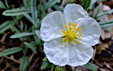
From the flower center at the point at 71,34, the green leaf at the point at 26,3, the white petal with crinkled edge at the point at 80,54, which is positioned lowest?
the white petal with crinkled edge at the point at 80,54

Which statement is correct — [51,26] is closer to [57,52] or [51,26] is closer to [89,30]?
[57,52]

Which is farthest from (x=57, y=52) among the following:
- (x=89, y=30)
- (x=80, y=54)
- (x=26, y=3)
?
(x=26, y=3)

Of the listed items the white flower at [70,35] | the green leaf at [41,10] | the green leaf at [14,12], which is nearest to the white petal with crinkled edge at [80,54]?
the white flower at [70,35]

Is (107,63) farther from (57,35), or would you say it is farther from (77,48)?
(57,35)

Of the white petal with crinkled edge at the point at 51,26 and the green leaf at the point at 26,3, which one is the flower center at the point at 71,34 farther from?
the green leaf at the point at 26,3

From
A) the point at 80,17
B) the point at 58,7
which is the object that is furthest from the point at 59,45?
the point at 58,7

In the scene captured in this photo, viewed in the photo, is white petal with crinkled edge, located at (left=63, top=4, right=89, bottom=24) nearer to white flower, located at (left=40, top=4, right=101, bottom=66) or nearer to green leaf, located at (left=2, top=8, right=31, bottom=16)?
white flower, located at (left=40, top=4, right=101, bottom=66)
